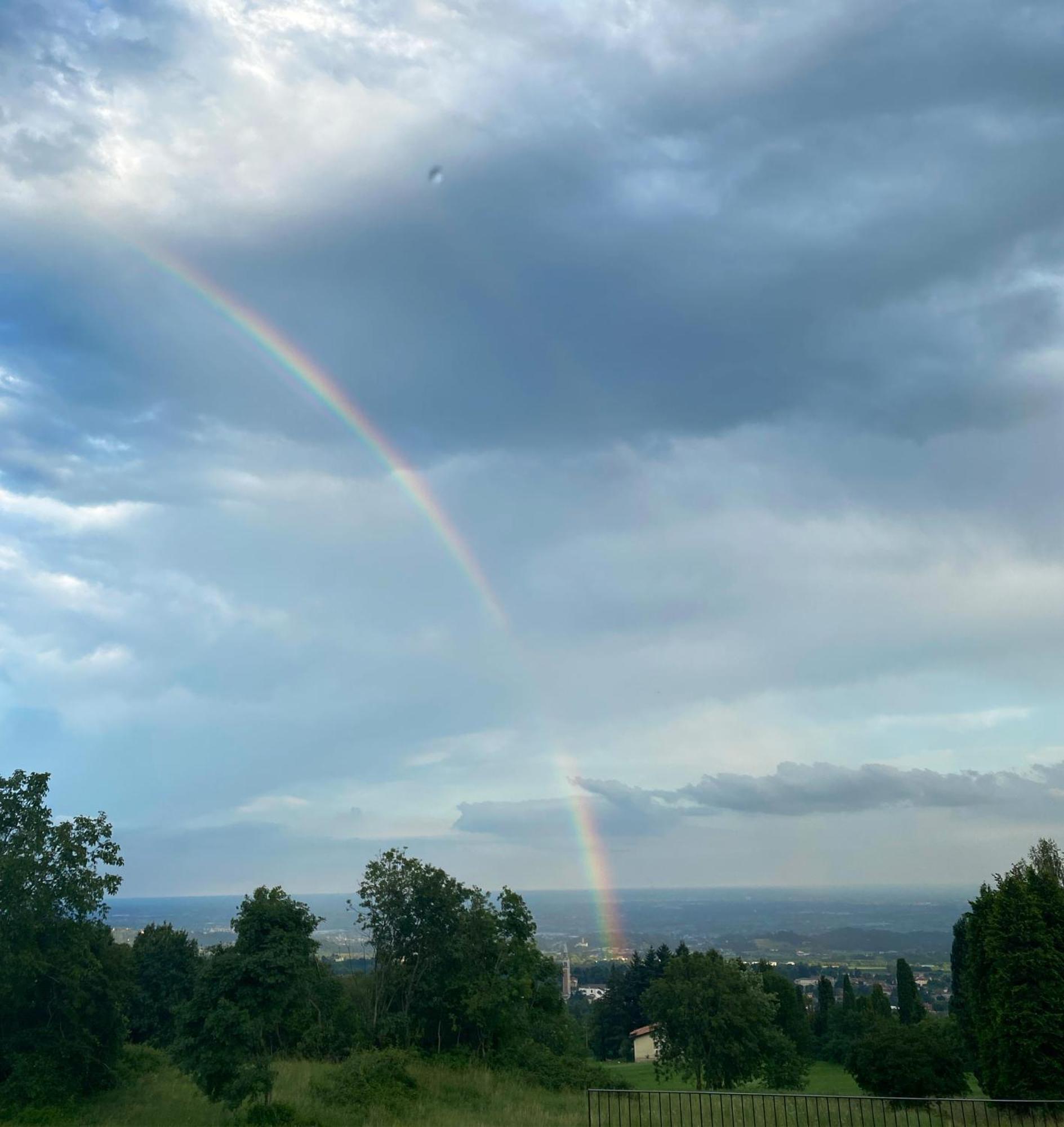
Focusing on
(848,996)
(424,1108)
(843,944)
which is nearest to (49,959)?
(424,1108)

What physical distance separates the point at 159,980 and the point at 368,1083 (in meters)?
23.9

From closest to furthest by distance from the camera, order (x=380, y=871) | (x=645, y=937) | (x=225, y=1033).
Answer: (x=225, y=1033) → (x=380, y=871) → (x=645, y=937)

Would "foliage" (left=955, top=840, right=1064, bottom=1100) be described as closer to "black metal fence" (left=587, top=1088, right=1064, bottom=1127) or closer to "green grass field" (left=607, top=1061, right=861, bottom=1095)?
"black metal fence" (left=587, top=1088, right=1064, bottom=1127)

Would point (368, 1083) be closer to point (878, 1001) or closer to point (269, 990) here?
point (269, 990)

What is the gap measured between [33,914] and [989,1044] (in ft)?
82.8

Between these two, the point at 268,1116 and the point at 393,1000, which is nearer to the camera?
the point at 268,1116

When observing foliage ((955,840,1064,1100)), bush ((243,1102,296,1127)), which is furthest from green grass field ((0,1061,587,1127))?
foliage ((955,840,1064,1100))

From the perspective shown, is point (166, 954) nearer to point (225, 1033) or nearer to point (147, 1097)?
point (147, 1097)

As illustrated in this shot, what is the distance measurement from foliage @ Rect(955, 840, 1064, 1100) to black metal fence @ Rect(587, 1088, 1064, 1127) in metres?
2.66

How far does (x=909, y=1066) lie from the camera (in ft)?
116

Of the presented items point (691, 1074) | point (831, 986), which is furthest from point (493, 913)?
point (831, 986)

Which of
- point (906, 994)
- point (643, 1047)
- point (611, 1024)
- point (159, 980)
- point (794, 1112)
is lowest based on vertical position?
point (611, 1024)

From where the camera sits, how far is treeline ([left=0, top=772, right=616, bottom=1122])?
19.5 metres

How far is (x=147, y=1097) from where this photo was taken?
23.2m
